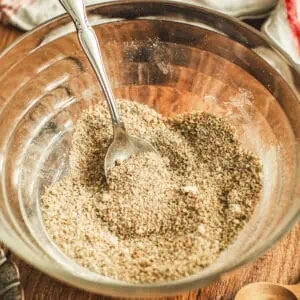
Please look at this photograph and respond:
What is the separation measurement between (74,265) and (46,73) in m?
0.45

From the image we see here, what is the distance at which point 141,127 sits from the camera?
1268 mm

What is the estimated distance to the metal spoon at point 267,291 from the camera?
3.50 feet

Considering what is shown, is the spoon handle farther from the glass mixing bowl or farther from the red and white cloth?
the red and white cloth

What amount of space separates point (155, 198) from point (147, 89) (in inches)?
12.6

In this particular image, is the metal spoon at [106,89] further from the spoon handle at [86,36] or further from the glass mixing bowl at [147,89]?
the glass mixing bowl at [147,89]

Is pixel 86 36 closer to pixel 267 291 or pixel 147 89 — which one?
pixel 147 89

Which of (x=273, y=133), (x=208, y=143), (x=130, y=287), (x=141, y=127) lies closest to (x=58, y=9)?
(x=141, y=127)

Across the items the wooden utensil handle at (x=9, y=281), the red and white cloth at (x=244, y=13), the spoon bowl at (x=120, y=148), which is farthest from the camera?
the red and white cloth at (x=244, y=13)

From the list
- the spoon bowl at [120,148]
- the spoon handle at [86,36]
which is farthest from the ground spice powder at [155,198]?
the spoon handle at [86,36]

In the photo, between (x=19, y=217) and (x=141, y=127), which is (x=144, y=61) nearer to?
(x=141, y=127)

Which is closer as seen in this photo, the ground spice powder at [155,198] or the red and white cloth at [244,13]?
the ground spice powder at [155,198]

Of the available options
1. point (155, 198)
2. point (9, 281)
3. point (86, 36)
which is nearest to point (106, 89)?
point (86, 36)

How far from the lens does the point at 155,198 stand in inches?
44.3

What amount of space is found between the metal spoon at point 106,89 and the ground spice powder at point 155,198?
0.03 m
